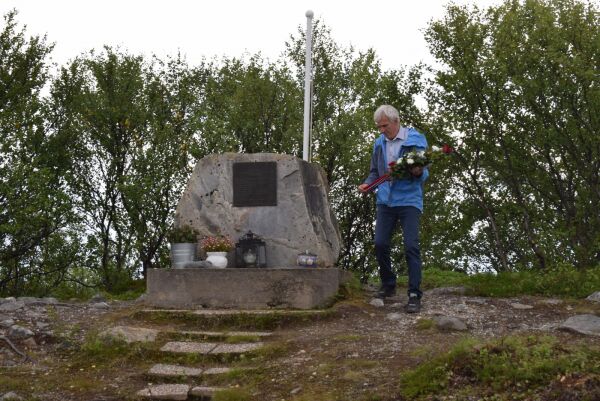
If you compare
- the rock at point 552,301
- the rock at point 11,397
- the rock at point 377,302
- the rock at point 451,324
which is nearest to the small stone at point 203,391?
the rock at point 11,397

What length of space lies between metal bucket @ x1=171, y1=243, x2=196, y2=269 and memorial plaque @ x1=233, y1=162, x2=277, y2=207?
0.93m

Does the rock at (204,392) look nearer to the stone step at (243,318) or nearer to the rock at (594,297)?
the stone step at (243,318)

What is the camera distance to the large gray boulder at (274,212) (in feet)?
32.2

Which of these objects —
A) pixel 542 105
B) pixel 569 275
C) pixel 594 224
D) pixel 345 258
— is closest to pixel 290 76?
pixel 345 258

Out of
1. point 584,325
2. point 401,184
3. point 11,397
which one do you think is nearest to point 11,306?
point 11,397

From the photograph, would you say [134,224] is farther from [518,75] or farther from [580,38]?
[580,38]

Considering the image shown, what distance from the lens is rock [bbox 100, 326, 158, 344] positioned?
7504 millimetres

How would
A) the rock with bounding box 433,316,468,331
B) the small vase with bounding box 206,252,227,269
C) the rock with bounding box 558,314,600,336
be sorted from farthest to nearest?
the small vase with bounding box 206,252,227,269
the rock with bounding box 433,316,468,331
the rock with bounding box 558,314,600,336

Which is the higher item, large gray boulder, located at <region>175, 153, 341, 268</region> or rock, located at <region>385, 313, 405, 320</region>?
large gray boulder, located at <region>175, 153, 341, 268</region>

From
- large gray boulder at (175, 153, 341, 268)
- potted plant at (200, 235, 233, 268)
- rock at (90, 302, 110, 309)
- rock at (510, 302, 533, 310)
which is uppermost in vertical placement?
large gray boulder at (175, 153, 341, 268)

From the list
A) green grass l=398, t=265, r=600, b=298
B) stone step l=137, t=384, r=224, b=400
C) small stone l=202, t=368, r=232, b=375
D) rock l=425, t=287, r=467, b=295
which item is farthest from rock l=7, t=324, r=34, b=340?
green grass l=398, t=265, r=600, b=298

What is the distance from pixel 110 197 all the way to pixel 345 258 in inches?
255

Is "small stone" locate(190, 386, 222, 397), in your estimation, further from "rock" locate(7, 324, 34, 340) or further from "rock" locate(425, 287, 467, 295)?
"rock" locate(425, 287, 467, 295)

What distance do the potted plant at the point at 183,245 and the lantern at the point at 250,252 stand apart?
0.64m
